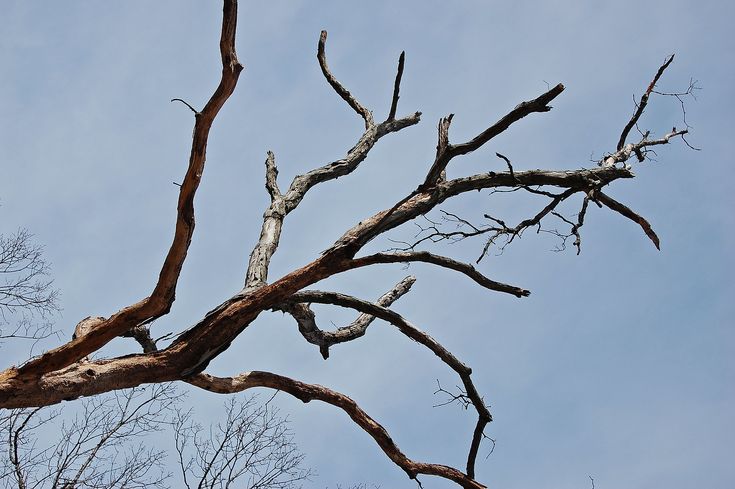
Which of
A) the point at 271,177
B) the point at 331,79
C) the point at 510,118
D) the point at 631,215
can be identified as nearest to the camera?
the point at 510,118

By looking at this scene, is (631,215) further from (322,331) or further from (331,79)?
(331,79)

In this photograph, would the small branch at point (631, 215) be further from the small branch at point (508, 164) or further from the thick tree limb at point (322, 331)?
the thick tree limb at point (322, 331)

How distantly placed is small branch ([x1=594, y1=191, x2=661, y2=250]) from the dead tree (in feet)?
0.03

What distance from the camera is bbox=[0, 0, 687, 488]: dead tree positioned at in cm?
488

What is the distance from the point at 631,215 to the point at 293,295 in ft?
11.8

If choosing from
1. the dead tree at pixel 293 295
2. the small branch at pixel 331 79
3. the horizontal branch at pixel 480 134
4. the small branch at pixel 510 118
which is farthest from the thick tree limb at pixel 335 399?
the small branch at pixel 331 79

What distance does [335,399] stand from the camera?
612 centimetres

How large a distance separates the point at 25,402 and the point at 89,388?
0.43 meters

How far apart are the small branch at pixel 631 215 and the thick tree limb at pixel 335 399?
9.95ft

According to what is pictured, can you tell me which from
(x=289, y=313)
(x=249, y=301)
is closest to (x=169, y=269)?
(x=249, y=301)

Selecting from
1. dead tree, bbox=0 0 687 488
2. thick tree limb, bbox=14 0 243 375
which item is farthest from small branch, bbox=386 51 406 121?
thick tree limb, bbox=14 0 243 375

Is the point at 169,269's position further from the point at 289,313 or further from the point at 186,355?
the point at 289,313

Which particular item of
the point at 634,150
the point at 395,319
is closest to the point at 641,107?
the point at 634,150

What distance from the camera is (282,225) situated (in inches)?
303
